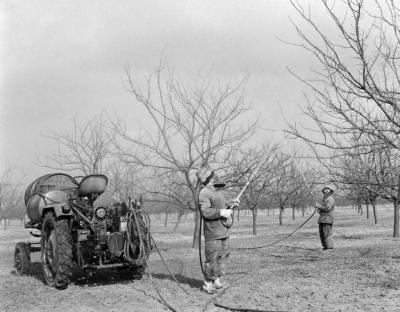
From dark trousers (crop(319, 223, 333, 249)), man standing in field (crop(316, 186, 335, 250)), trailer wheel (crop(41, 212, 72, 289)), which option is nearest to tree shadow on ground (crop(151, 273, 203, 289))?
trailer wheel (crop(41, 212, 72, 289))

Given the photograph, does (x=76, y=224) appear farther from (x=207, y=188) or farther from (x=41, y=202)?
(x=207, y=188)

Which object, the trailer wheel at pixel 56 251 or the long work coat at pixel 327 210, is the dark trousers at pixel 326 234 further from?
the trailer wheel at pixel 56 251

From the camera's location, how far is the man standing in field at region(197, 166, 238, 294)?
22.0 ft

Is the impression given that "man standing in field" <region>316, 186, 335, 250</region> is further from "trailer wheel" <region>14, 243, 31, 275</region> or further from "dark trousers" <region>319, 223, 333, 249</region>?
"trailer wheel" <region>14, 243, 31, 275</region>

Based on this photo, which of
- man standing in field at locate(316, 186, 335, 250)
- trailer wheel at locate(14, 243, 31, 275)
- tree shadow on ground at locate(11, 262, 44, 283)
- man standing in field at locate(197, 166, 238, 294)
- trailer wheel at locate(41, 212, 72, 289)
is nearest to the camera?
man standing in field at locate(197, 166, 238, 294)

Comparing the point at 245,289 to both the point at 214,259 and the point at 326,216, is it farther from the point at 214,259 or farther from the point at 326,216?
the point at 326,216

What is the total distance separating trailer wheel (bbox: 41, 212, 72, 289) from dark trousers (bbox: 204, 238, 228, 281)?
221cm

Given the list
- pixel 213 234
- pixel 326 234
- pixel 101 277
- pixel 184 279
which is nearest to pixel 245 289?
pixel 213 234

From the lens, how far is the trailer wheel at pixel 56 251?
7332 mm

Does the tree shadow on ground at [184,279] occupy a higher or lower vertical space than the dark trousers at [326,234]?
lower

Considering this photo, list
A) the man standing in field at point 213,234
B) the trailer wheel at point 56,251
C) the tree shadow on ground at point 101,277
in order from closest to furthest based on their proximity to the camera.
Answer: the man standing in field at point 213,234, the trailer wheel at point 56,251, the tree shadow on ground at point 101,277

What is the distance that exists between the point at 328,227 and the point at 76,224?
7.02 meters

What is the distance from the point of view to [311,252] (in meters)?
12.0

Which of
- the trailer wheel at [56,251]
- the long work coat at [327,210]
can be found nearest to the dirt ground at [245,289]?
the trailer wheel at [56,251]
